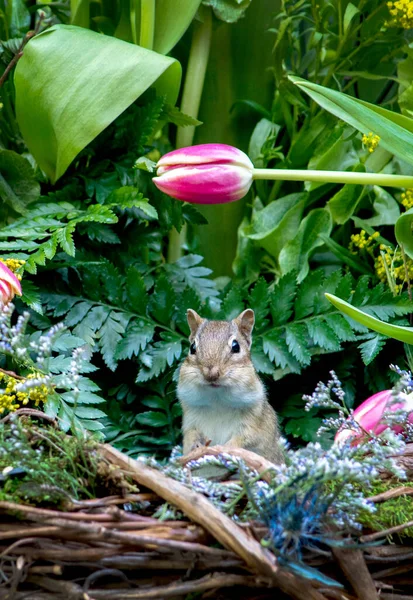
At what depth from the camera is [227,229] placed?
7.25ft

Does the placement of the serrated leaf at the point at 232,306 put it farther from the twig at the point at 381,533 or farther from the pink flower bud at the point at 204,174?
the twig at the point at 381,533

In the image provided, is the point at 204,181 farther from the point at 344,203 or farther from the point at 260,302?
the point at 344,203

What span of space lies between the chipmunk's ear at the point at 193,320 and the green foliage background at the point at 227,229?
0.23 feet

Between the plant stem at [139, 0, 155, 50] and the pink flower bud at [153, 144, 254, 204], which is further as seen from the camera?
the plant stem at [139, 0, 155, 50]

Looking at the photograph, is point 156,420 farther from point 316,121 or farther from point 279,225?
point 316,121

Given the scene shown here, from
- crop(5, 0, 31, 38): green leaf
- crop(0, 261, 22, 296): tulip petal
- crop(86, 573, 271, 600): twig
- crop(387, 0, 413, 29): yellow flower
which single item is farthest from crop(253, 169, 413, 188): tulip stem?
crop(5, 0, 31, 38): green leaf

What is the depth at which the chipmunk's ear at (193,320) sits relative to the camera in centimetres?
175

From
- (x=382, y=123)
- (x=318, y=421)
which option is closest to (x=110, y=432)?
(x=318, y=421)

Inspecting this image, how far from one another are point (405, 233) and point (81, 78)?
2.52 feet

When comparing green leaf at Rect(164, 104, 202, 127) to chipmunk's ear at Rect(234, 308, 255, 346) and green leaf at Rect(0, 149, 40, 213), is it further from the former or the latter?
chipmunk's ear at Rect(234, 308, 255, 346)

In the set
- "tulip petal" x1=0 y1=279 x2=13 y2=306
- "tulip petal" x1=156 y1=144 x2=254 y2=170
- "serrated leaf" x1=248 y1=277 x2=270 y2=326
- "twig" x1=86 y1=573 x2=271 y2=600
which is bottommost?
"serrated leaf" x1=248 y1=277 x2=270 y2=326

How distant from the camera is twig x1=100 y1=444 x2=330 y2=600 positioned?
0.93 m

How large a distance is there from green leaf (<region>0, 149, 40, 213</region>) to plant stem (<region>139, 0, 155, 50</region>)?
16.0 inches

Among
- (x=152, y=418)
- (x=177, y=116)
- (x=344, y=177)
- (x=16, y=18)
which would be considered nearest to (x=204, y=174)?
(x=344, y=177)
